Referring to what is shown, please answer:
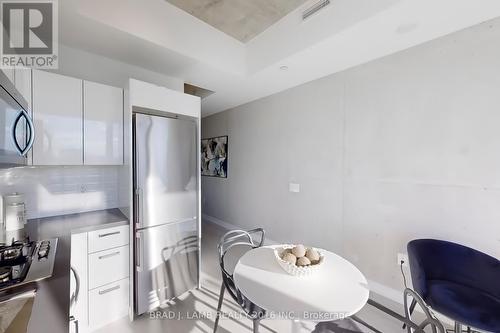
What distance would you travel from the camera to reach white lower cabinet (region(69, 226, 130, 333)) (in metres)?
1.71

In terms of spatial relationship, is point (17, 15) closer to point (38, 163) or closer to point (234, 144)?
point (38, 163)

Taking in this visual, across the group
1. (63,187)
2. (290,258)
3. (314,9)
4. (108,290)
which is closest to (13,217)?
(63,187)

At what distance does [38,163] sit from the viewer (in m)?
1.79

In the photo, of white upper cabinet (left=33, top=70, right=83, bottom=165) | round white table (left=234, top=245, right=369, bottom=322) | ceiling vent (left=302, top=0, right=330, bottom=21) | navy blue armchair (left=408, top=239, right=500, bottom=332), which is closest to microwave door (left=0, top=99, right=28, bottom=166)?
white upper cabinet (left=33, top=70, right=83, bottom=165)

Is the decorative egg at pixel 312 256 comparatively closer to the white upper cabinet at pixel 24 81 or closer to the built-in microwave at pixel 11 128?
the built-in microwave at pixel 11 128

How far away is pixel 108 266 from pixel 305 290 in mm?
1703

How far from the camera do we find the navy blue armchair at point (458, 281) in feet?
4.44

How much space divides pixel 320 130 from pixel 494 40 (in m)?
1.66

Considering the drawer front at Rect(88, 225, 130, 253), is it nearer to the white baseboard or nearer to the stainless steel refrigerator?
the stainless steel refrigerator

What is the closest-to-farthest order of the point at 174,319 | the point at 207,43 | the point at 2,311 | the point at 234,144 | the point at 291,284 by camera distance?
the point at 2,311 < the point at 291,284 < the point at 174,319 < the point at 207,43 < the point at 234,144

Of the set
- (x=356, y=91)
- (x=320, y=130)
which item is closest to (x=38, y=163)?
(x=320, y=130)

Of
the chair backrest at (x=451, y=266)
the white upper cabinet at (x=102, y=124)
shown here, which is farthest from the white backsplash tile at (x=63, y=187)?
the chair backrest at (x=451, y=266)

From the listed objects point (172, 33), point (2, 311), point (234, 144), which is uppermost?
point (172, 33)

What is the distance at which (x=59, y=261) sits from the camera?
1.26 m
